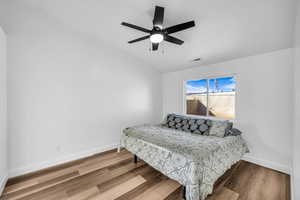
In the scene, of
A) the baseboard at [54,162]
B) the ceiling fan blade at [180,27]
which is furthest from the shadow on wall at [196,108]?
the baseboard at [54,162]

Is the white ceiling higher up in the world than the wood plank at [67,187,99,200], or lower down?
higher up

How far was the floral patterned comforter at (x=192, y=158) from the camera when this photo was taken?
1.45m

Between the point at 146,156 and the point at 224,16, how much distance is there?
2638 millimetres

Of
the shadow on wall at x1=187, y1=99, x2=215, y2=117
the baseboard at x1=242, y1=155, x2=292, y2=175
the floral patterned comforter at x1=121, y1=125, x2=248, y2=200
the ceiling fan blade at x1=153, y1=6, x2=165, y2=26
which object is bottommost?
the baseboard at x1=242, y1=155, x2=292, y2=175

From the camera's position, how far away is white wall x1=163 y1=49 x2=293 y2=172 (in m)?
2.25

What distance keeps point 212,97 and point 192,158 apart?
7.85 feet

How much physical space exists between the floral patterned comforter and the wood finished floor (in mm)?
300

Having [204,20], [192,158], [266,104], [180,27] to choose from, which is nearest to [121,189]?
[192,158]

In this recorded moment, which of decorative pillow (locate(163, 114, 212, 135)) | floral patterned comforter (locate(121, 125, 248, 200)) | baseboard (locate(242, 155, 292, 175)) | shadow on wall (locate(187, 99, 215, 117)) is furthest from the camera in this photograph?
shadow on wall (locate(187, 99, 215, 117))

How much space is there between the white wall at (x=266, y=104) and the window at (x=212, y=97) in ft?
0.62

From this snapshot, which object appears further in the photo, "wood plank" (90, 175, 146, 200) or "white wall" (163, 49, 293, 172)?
"white wall" (163, 49, 293, 172)

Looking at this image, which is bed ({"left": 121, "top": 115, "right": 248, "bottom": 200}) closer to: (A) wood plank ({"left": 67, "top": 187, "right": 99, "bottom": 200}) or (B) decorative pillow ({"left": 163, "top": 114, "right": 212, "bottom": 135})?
(B) decorative pillow ({"left": 163, "top": 114, "right": 212, "bottom": 135})

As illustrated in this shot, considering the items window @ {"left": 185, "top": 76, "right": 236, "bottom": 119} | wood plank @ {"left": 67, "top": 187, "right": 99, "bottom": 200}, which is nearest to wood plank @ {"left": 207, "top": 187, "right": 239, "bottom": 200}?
wood plank @ {"left": 67, "top": 187, "right": 99, "bottom": 200}

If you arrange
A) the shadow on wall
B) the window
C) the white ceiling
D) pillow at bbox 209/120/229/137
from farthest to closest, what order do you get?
1. the shadow on wall
2. the window
3. pillow at bbox 209/120/229/137
4. the white ceiling
